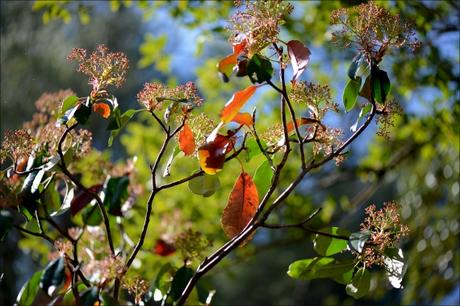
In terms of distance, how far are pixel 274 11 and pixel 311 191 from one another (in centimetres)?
185

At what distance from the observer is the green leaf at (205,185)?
0.77 m

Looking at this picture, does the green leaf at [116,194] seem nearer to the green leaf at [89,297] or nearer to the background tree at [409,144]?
the green leaf at [89,297]

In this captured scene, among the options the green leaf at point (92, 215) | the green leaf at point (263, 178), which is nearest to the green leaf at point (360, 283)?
the green leaf at point (263, 178)

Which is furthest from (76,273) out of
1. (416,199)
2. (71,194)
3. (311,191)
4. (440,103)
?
(416,199)

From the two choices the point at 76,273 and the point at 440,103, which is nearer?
the point at 76,273

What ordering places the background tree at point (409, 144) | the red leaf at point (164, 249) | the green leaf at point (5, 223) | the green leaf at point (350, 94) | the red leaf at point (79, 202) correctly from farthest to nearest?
the background tree at point (409, 144) → the red leaf at point (164, 249) → the red leaf at point (79, 202) → the green leaf at point (350, 94) → the green leaf at point (5, 223)

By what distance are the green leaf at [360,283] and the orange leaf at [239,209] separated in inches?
4.7

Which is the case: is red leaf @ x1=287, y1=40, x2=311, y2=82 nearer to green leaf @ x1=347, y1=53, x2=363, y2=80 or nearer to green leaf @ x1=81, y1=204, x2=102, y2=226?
green leaf @ x1=347, y1=53, x2=363, y2=80

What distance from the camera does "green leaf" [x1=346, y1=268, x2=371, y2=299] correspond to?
2.39 ft

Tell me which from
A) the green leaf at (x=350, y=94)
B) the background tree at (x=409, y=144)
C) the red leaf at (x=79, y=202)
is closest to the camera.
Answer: the green leaf at (x=350, y=94)

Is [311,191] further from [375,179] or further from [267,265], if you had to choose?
[267,265]

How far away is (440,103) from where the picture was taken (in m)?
A: 2.09

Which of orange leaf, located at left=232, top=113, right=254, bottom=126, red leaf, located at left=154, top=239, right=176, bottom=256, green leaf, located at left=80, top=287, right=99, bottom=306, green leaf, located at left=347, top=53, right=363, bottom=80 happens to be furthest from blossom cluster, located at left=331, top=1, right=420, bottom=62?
red leaf, located at left=154, top=239, right=176, bottom=256

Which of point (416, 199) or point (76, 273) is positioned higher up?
point (416, 199)
